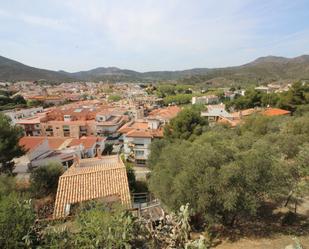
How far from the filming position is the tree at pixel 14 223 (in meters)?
6.27

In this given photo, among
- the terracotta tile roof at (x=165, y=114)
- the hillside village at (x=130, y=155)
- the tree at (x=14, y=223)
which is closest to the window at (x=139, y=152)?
the hillside village at (x=130, y=155)

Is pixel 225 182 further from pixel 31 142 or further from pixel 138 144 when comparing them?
pixel 138 144

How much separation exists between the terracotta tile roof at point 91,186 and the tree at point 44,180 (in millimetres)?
3741

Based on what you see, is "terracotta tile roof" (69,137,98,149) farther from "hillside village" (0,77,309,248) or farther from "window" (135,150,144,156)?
"window" (135,150,144,156)

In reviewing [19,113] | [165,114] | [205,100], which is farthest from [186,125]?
[205,100]

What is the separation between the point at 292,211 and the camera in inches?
499

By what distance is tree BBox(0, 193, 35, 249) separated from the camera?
6.27m

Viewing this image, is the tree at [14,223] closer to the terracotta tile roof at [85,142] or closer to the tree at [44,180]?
the tree at [44,180]

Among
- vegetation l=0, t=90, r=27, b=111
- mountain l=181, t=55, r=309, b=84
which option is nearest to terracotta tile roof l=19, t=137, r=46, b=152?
vegetation l=0, t=90, r=27, b=111

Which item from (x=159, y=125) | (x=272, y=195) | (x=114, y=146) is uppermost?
(x=272, y=195)

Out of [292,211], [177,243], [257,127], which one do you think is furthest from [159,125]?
[177,243]

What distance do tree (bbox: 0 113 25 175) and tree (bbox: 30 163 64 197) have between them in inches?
106

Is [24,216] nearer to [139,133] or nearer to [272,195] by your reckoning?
[272,195]

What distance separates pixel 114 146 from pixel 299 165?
35.4 metres
